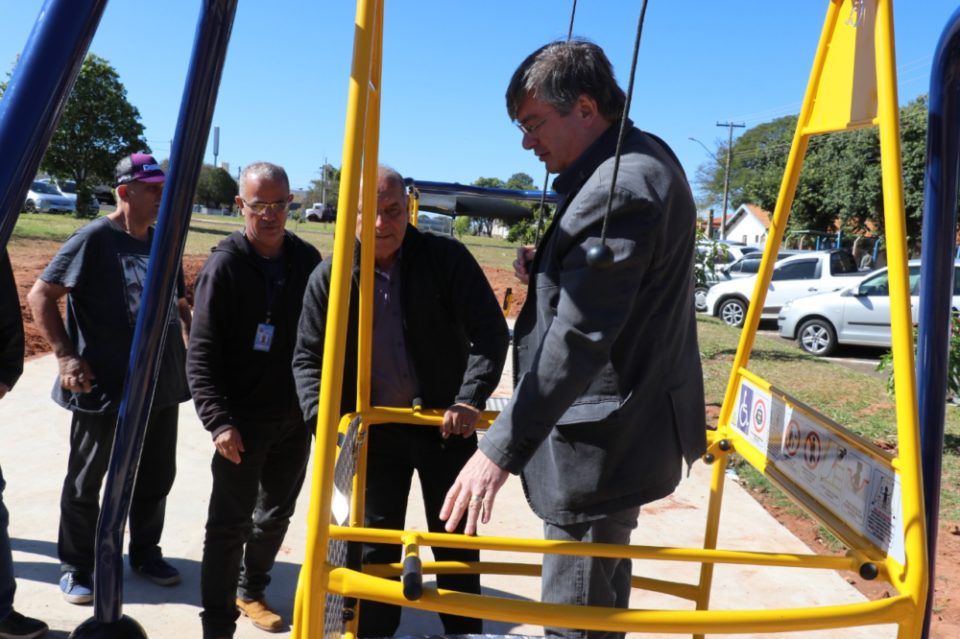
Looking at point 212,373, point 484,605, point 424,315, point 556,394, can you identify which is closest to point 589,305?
point 556,394

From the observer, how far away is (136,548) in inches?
146

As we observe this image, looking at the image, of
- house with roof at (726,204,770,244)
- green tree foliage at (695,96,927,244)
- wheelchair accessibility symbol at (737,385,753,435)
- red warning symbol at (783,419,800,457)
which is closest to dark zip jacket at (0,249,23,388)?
wheelchair accessibility symbol at (737,385,753,435)

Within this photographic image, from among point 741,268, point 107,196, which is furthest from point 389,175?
point 741,268

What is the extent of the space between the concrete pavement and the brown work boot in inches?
1.7

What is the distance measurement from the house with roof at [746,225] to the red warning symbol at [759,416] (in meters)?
65.4

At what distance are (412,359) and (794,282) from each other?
1432cm

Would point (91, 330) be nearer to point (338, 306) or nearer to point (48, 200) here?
Answer: point (338, 306)

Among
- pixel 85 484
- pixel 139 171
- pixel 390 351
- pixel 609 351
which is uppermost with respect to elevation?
pixel 139 171

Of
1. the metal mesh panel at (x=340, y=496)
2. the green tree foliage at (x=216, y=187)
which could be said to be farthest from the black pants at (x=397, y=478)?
the green tree foliage at (x=216, y=187)

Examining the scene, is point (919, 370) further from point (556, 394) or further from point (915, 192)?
point (915, 192)

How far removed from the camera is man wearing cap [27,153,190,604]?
3354 mm

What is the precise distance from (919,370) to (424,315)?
1.49m

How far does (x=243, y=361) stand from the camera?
121 inches

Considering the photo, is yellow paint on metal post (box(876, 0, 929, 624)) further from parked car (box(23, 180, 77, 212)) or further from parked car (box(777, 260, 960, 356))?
parked car (box(23, 180, 77, 212))
